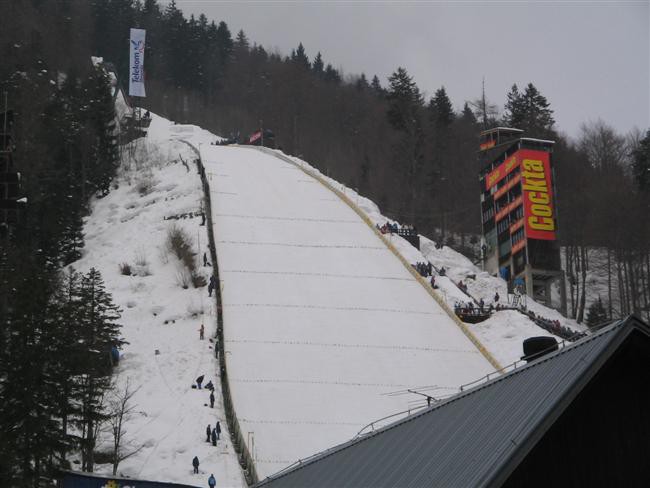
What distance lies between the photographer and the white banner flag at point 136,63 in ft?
270

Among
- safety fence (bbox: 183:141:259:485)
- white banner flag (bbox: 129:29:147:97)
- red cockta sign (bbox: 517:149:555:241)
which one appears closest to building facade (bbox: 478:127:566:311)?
red cockta sign (bbox: 517:149:555:241)

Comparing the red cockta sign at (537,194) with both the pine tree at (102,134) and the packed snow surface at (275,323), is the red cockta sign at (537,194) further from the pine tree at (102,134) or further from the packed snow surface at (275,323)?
the pine tree at (102,134)

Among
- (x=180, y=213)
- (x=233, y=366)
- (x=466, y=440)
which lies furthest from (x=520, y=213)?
(x=466, y=440)

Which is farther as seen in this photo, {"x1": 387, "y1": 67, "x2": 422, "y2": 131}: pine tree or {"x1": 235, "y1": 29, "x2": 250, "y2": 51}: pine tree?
{"x1": 235, "y1": 29, "x2": 250, "y2": 51}: pine tree

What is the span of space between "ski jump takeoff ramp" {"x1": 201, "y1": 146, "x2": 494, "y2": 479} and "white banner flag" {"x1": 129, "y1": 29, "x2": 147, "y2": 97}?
77.4ft

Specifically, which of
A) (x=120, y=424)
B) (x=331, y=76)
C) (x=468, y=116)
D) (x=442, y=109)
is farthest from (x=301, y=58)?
(x=120, y=424)

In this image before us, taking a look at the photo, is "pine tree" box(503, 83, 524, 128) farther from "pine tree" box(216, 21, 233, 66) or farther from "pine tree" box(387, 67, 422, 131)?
"pine tree" box(216, 21, 233, 66)

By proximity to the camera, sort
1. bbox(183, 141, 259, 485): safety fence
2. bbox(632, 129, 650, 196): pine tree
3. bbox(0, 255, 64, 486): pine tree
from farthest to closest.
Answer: bbox(632, 129, 650, 196): pine tree
bbox(183, 141, 259, 485): safety fence
bbox(0, 255, 64, 486): pine tree

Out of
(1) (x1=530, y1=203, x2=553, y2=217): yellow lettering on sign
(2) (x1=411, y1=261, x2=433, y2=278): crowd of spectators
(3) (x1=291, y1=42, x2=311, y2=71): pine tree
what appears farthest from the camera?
(3) (x1=291, y1=42, x2=311, y2=71): pine tree

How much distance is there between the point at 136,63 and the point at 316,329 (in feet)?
154

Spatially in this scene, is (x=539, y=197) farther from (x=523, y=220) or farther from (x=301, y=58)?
(x=301, y=58)

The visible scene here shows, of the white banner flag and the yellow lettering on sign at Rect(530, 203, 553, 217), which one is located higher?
the white banner flag

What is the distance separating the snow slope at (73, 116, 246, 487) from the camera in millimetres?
31766

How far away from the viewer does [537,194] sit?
57.0 m
